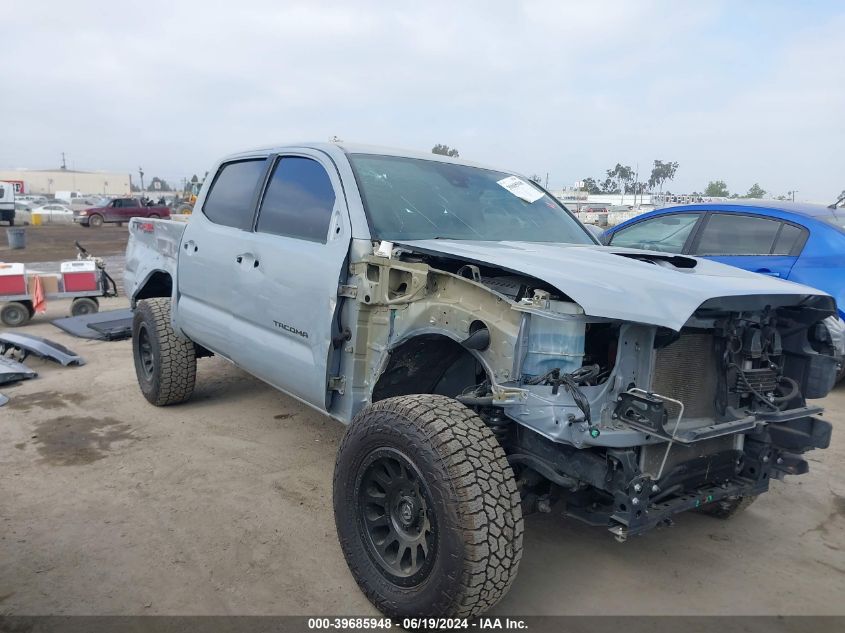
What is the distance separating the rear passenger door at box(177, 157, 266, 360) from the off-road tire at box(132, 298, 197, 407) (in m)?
0.29

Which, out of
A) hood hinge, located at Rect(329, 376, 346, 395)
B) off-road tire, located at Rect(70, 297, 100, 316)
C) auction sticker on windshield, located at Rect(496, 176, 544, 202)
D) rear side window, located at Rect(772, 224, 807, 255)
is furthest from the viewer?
off-road tire, located at Rect(70, 297, 100, 316)

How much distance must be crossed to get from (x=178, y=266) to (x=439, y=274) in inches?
108

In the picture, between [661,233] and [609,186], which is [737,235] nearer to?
[661,233]

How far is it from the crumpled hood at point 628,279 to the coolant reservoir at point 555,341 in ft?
0.32

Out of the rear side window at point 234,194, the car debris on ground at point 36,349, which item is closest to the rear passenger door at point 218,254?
the rear side window at point 234,194

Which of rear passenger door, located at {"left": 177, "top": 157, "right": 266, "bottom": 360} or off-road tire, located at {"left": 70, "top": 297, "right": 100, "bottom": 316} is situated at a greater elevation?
rear passenger door, located at {"left": 177, "top": 157, "right": 266, "bottom": 360}

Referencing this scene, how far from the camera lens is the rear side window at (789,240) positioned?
18.3 feet

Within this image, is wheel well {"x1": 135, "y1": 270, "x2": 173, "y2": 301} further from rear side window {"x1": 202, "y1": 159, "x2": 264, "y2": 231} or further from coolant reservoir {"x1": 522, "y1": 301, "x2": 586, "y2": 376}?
coolant reservoir {"x1": 522, "y1": 301, "x2": 586, "y2": 376}

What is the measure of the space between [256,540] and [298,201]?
5.99ft

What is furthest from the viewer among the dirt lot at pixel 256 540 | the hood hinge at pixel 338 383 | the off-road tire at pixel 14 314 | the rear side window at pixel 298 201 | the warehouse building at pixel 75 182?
the warehouse building at pixel 75 182

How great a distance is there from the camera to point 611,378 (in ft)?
8.00

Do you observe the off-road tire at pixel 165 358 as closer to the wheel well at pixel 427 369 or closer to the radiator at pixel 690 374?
the wheel well at pixel 427 369

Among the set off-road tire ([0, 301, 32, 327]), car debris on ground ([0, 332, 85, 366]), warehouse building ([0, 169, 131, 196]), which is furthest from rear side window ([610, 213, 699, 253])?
warehouse building ([0, 169, 131, 196])

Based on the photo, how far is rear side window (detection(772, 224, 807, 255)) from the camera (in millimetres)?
5578
